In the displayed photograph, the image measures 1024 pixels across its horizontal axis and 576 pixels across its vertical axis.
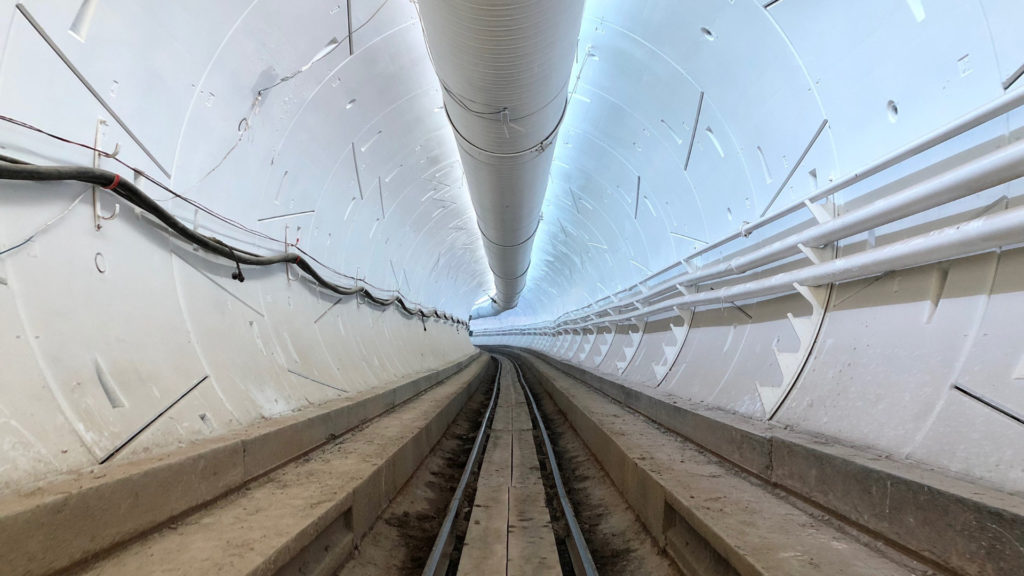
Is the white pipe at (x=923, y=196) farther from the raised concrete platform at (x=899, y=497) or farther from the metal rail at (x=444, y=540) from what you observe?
the metal rail at (x=444, y=540)

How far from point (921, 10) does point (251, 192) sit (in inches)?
210

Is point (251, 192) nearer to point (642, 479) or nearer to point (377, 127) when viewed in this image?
point (377, 127)

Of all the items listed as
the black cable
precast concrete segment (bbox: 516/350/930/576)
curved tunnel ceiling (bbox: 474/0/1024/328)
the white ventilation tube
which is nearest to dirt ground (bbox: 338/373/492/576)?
precast concrete segment (bbox: 516/350/930/576)

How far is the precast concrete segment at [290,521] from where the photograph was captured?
238 cm

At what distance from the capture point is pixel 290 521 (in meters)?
2.91

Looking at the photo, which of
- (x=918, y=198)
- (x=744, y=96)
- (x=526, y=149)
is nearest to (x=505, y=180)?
(x=526, y=149)

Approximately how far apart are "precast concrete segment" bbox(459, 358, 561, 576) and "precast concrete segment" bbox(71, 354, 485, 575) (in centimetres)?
88

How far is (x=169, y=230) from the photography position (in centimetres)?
360

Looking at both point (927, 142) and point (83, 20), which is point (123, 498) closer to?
point (83, 20)

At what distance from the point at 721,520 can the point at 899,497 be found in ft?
2.94

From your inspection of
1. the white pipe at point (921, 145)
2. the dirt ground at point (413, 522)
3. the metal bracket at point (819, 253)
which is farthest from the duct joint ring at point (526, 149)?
the dirt ground at point (413, 522)

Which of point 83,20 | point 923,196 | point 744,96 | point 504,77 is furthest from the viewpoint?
point 744,96

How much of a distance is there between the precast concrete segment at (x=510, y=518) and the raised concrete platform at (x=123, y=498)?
1.03 meters

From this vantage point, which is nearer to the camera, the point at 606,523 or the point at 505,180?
the point at 606,523
